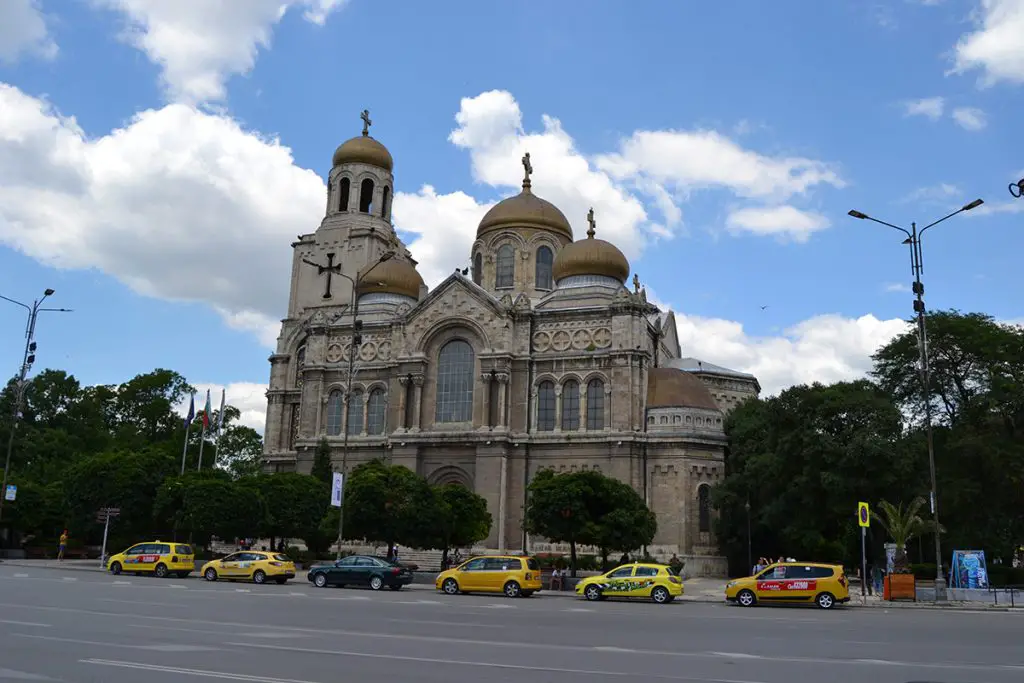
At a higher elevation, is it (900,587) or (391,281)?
(391,281)

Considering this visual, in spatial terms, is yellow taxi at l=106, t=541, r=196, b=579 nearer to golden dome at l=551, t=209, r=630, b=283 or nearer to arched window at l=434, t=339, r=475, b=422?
arched window at l=434, t=339, r=475, b=422

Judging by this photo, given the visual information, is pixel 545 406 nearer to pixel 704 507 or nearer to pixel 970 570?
pixel 704 507

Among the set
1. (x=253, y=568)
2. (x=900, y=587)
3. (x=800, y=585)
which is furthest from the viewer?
(x=253, y=568)

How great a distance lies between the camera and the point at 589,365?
51.3 metres

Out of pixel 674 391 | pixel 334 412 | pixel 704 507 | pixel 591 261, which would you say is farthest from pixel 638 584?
pixel 334 412

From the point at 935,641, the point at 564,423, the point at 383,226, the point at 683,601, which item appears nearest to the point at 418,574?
the point at 683,601

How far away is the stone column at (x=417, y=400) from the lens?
2101 inches

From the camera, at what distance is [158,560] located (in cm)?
3562

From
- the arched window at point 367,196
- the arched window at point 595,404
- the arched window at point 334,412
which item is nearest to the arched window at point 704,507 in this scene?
the arched window at point 595,404

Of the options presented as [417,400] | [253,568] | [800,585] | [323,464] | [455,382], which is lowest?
[253,568]

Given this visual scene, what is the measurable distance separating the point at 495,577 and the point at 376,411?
92.6 ft

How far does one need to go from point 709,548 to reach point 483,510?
41.6 feet

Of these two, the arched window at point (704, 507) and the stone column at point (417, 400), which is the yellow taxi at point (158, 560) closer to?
the stone column at point (417, 400)

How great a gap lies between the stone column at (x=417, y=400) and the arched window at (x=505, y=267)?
10.5 meters
